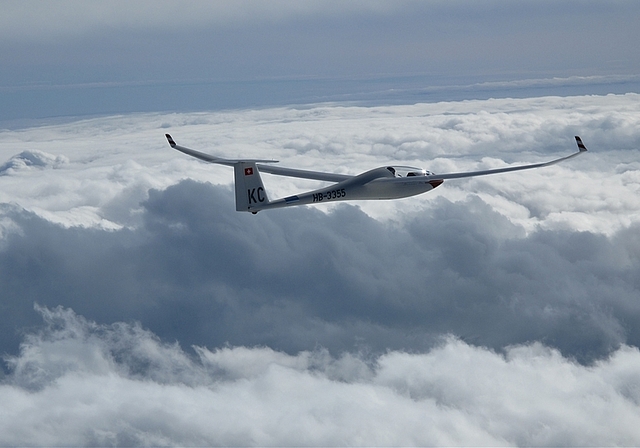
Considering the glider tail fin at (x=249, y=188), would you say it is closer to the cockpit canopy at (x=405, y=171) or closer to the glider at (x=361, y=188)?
the glider at (x=361, y=188)

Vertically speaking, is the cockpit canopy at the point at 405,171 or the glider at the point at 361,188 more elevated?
the cockpit canopy at the point at 405,171

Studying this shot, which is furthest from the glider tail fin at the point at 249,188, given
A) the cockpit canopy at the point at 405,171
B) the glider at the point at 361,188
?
the cockpit canopy at the point at 405,171

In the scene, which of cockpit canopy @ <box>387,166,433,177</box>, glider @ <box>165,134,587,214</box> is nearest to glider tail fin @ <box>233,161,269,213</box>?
glider @ <box>165,134,587,214</box>

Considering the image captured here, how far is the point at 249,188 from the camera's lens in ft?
130

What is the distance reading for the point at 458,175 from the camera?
3953cm

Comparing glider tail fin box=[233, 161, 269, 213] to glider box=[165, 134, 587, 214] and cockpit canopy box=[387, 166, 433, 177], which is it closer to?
glider box=[165, 134, 587, 214]

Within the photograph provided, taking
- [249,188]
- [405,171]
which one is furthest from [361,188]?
[249,188]

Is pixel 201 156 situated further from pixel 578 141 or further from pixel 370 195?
pixel 578 141

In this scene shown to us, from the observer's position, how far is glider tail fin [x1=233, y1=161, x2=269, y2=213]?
39562mm

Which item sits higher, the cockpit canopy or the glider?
the cockpit canopy

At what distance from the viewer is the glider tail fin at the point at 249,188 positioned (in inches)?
1558

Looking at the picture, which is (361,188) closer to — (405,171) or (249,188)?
(405,171)

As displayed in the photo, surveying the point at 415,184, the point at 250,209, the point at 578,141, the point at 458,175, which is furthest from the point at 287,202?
the point at 578,141

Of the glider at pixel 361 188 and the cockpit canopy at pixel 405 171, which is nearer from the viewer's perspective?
the glider at pixel 361 188
